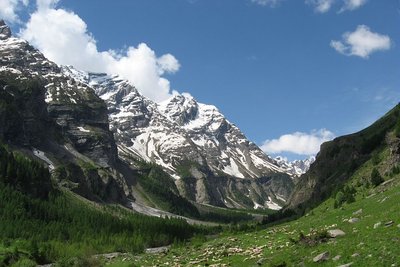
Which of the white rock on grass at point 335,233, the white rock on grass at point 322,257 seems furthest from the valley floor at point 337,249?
the white rock on grass at point 335,233

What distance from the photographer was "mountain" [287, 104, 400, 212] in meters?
134

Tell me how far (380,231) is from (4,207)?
194 m

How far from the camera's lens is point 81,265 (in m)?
59.1

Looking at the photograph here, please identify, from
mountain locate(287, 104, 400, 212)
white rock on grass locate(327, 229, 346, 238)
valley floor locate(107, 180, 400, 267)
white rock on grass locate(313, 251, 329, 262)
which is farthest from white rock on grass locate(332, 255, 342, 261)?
mountain locate(287, 104, 400, 212)

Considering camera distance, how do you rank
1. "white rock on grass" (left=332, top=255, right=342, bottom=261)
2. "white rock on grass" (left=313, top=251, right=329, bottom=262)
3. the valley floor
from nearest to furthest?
the valley floor, "white rock on grass" (left=332, top=255, right=342, bottom=261), "white rock on grass" (left=313, top=251, right=329, bottom=262)

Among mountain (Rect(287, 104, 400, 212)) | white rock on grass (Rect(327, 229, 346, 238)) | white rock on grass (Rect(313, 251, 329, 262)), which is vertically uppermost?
mountain (Rect(287, 104, 400, 212))

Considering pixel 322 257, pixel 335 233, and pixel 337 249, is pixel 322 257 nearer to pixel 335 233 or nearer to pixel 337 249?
pixel 337 249

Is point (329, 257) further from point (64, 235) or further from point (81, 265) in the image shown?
point (64, 235)

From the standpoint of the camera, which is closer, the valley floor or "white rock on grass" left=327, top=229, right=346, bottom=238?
the valley floor

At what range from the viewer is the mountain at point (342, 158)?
441 feet

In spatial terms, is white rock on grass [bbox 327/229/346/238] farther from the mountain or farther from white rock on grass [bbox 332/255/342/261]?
the mountain

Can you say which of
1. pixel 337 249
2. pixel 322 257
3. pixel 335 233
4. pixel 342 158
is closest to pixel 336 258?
pixel 322 257

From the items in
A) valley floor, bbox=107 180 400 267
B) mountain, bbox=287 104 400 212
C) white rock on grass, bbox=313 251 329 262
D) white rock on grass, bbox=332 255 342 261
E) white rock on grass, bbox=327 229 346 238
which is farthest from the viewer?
mountain, bbox=287 104 400 212

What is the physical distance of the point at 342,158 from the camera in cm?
16738
